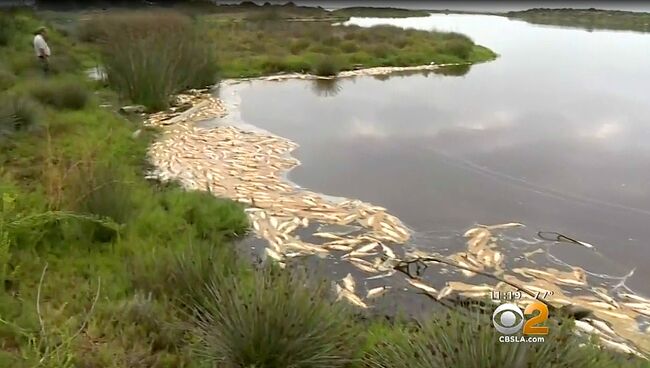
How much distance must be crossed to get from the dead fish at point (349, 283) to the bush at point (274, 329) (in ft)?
5.58

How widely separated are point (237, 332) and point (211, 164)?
248 inches

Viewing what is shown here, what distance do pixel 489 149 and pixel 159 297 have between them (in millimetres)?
8490

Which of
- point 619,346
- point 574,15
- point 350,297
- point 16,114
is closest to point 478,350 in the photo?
point 619,346

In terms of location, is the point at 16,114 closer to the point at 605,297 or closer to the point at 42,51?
the point at 42,51

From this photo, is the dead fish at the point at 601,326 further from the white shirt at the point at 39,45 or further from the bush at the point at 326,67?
the bush at the point at 326,67

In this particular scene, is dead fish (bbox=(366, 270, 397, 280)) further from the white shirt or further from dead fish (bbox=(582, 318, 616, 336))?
the white shirt

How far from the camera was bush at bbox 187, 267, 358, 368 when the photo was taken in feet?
12.6

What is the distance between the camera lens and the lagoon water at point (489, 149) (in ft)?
26.2

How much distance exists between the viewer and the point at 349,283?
604 cm

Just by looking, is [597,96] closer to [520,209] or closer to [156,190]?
[520,209]

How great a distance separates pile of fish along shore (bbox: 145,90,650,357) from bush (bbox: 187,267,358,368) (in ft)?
3.71

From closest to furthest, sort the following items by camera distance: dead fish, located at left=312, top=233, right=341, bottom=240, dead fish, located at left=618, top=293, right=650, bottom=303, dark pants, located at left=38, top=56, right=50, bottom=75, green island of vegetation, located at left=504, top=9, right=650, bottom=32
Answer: dead fish, located at left=618, top=293, right=650, bottom=303, dead fish, located at left=312, top=233, right=341, bottom=240, dark pants, located at left=38, top=56, right=50, bottom=75, green island of vegetation, located at left=504, top=9, right=650, bottom=32

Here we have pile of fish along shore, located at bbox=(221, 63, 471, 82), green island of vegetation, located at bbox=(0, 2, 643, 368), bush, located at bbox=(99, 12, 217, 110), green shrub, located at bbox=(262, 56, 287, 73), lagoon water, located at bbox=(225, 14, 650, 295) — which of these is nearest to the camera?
green island of vegetation, located at bbox=(0, 2, 643, 368)

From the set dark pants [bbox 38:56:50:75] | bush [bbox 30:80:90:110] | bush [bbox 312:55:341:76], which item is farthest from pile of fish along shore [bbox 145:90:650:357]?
bush [bbox 312:55:341:76]
